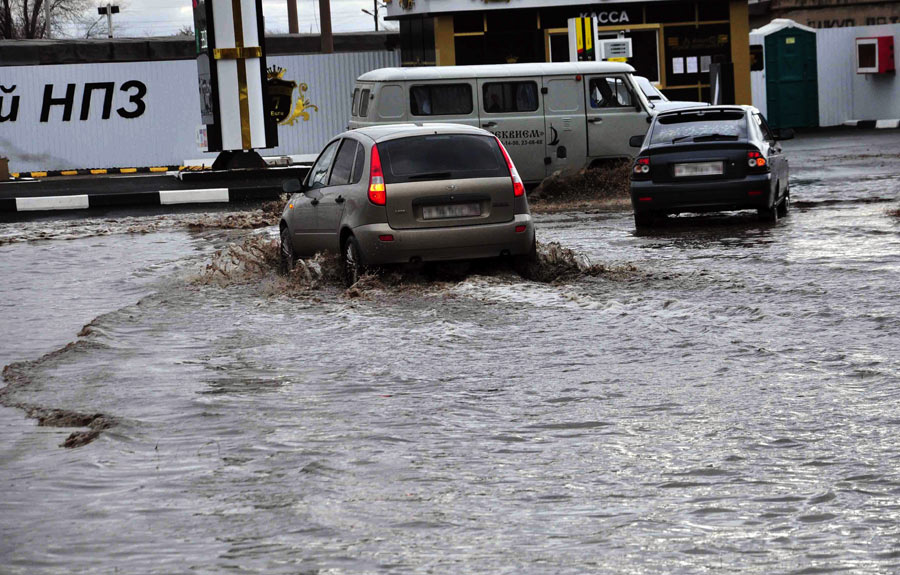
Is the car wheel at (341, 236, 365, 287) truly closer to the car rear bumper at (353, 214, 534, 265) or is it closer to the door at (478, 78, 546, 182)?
the car rear bumper at (353, 214, 534, 265)

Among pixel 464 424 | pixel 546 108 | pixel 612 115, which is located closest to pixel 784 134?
pixel 612 115

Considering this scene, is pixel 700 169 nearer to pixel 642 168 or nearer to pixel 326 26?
pixel 642 168

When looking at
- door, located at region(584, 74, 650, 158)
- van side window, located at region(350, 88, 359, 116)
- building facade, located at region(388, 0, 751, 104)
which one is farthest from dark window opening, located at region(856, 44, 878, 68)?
van side window, located at region(350, 88, 359, 116)

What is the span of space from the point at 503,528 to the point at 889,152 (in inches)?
1018

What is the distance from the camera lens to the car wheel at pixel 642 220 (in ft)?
55.1

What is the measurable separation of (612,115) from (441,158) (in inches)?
418

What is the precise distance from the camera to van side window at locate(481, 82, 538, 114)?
858 inches

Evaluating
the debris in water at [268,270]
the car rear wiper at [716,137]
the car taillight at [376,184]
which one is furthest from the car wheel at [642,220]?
the car taillight at [376,184]

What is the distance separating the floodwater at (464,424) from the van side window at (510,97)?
31.7 ft

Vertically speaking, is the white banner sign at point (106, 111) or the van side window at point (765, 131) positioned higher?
the white banner sign at point (106, 111)

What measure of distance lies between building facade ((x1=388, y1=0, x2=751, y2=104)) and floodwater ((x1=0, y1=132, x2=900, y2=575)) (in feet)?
84.8

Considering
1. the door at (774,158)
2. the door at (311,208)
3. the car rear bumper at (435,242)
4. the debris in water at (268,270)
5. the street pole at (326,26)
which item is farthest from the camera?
the street pole at (326,26)

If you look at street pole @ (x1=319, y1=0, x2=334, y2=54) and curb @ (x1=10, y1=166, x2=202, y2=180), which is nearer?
curb @ (x1=10, y1=166, x2=202, y2=180)

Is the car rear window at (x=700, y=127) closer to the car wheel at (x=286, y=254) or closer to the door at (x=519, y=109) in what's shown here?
the door at (x=519, y=109)
